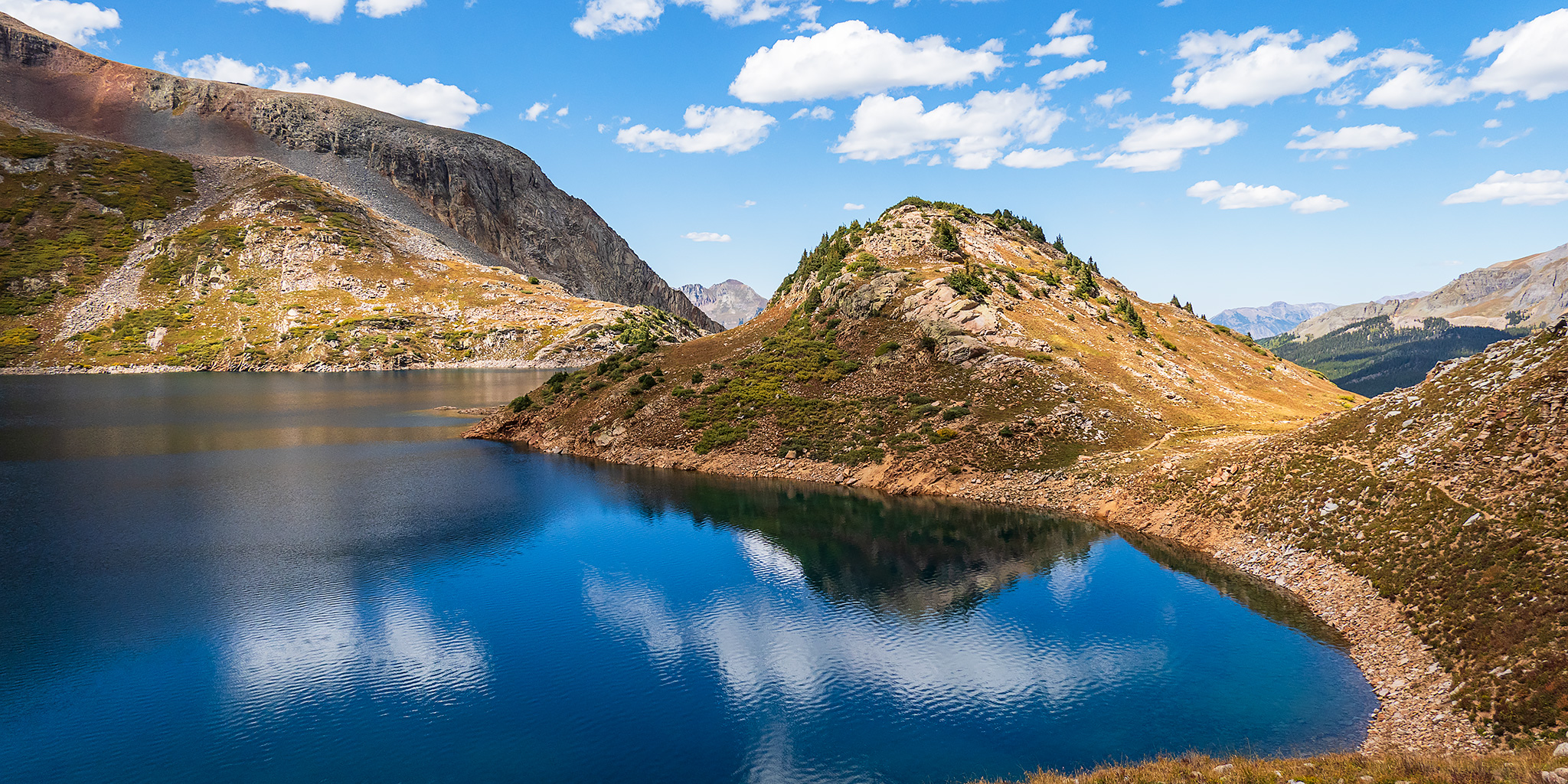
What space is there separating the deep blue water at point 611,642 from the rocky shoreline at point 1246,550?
128cm

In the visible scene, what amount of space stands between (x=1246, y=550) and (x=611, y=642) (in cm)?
3737

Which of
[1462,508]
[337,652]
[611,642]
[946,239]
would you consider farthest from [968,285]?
[337,652]

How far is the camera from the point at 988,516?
59469 mm

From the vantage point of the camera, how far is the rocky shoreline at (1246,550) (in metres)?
27.1

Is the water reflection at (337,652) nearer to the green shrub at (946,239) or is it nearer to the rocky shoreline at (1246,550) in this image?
the rocky shoreline at (1246,550)

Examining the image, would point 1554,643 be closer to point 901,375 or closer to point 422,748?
point 422,748

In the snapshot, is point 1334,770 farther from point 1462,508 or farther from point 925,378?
point 925,378

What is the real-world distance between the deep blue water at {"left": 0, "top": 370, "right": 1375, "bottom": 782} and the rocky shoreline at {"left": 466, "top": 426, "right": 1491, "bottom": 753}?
128cm

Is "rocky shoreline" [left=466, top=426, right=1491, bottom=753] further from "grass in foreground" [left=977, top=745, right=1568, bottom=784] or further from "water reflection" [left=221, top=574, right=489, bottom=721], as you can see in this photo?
"water reflection" [left=221, top=574, right=489, bottom=721]

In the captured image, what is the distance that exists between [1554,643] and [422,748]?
38.8 m

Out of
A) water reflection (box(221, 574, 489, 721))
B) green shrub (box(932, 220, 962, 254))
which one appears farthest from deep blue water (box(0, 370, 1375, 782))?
green shrub (box(932, 220, 962, 254))

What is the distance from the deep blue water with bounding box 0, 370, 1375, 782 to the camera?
2622 centimetres

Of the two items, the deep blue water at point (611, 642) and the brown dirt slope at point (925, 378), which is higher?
the brown dirt slope at point (925, 378)

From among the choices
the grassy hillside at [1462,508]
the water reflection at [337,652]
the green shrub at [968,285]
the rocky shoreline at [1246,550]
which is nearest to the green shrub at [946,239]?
the green shrub at [968,285]
